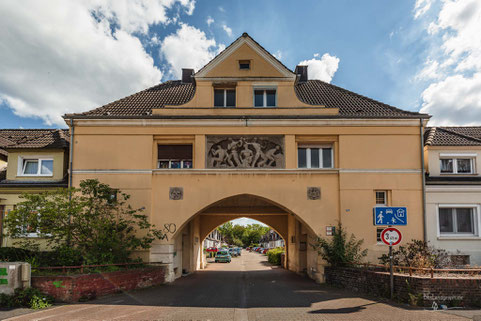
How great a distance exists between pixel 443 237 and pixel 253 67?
12.3m

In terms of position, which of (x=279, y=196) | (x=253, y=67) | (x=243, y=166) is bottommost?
(x=279, y=196)

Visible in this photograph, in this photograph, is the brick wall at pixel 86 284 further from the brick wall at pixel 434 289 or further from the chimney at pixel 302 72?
the chimney at pixel 302 72

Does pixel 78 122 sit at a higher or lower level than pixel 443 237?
higher

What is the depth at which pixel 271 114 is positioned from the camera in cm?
1928

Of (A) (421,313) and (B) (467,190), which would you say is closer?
(A) (421,313)

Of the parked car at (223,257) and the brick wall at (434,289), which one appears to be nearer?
the brick wall at (434,289)

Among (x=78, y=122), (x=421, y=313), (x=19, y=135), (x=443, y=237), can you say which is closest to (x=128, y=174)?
(x=78, y=122)

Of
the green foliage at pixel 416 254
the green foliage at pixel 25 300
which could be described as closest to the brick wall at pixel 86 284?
the green foliage at pixel 25 300

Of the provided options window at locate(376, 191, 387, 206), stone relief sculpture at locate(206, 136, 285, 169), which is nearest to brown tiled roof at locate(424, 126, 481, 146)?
window at locate(376, 191, 387, 206)

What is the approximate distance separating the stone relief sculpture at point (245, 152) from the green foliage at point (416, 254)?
6512 mm

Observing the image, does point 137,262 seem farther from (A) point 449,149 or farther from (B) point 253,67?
(A) point 449,149

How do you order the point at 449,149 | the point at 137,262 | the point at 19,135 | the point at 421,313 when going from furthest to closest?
the point at 19,135, the point at 449,149, the point at 137,262, the point at 421,313

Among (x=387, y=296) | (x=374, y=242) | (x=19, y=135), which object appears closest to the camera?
(x=387, y=296)

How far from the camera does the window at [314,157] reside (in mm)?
19294
